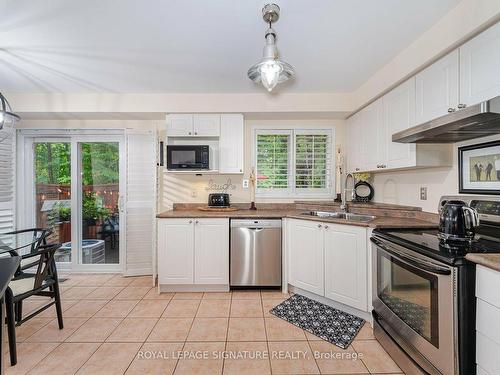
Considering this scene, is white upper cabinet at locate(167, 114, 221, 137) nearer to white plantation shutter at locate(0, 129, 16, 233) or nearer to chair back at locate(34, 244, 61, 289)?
chair back at locate(34, 244, 61, 289)

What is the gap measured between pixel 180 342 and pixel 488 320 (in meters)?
1.98

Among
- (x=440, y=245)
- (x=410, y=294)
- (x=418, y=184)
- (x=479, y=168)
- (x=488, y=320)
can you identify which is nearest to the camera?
(x=488, y=320)

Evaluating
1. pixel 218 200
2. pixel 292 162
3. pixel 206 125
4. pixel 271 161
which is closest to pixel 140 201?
pixel 218 200

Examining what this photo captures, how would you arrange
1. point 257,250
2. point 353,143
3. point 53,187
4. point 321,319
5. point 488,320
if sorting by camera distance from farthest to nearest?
point 53,187 < point 353,143 < point 257,250 < point 321,319 < point 488,320

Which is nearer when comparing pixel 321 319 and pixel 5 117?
pixel 5 117

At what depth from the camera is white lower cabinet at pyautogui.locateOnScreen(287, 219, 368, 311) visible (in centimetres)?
220

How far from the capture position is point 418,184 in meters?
2.39

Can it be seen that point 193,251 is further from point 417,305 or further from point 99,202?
point 417,305

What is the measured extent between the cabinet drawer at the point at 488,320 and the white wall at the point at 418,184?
3.70 feet

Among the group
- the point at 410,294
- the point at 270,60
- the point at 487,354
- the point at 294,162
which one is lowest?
the point at 487,354

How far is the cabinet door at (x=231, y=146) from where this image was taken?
3115 millimetres

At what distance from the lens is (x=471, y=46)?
1.58 meters

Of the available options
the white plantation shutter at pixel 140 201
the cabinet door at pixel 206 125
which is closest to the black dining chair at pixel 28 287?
the white plantation shutter at pixel 140 201

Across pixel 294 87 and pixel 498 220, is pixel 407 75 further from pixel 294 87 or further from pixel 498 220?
pixel 498 220
